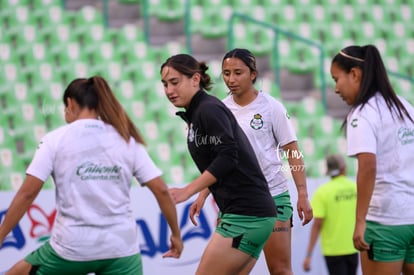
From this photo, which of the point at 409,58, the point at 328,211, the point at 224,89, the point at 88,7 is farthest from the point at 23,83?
the point at 409,58

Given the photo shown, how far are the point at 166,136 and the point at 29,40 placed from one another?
8.80ft

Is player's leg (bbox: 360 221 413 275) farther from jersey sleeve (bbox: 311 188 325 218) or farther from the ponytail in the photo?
jersey sleeve (bbox: 311 188 325 218)

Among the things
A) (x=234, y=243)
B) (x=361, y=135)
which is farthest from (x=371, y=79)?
(x=234, y=243)

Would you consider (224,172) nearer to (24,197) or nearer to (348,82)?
(348,82)

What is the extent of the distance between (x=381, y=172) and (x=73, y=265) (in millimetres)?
1802

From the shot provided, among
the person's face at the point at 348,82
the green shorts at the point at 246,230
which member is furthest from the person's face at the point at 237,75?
the green shorts at the point at 246,230

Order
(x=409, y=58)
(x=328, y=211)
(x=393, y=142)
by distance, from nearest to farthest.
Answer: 1. (x=393, y=142)
2. (x=328, y=211)
3. (x=409, y=58)

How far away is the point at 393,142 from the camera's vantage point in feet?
15.8

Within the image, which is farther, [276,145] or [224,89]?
[224,89]

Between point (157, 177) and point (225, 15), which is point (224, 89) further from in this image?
point (157, 177)

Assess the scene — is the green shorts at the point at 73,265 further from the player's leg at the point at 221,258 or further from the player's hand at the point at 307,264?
the player's hand at the point at 307,264

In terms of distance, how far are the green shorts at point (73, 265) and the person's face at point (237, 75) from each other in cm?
183

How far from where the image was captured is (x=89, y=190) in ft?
14.2

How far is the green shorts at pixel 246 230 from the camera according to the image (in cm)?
495
